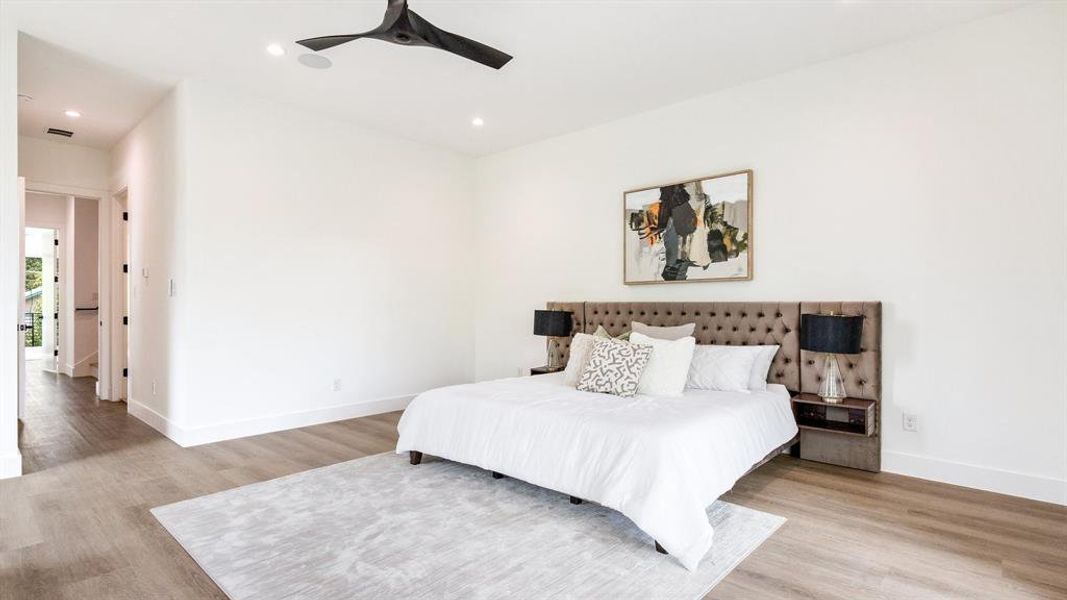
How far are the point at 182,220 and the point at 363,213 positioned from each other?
1.63m

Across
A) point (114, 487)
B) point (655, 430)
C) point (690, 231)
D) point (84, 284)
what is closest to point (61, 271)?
point (84, 284)

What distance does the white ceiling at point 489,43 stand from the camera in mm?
3219

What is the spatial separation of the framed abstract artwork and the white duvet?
3.74 feet

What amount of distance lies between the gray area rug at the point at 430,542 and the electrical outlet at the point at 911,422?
147 centimetres

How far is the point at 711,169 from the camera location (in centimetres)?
453

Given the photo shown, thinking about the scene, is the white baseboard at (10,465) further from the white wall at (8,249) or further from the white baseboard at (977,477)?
the white baseboard at (977,477)

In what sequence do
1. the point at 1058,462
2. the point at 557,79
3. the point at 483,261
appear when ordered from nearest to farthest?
the point at 1058,462 → the point at 557,79 → the point at 483,261

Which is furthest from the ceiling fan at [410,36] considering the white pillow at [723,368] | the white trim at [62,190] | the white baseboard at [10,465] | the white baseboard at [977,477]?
the white trim at [62,190]

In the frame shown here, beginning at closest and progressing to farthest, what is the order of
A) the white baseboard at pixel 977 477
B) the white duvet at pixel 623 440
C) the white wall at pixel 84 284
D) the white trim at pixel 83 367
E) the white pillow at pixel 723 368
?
1. the white duvet at pixel 623 440
2. the white baseboard at pixel 977 477
3. the white pillow at pixel 723 368
4. the white wall at pixel 84 284
5. the white trim at pixel 83 367

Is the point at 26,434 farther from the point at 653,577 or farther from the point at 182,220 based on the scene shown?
the point at 653,577

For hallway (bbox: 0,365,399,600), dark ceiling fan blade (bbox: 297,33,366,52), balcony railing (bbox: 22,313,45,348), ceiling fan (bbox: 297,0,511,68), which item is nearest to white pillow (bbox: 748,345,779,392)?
ceiling fan (bbox: 297,0,511,68)

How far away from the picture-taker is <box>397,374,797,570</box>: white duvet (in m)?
2.40

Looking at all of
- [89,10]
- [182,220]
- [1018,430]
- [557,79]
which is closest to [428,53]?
[557,79]

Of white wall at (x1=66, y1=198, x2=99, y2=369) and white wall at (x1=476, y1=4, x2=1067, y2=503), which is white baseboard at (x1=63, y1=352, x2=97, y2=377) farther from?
white wall at (x1=476, y1=4, x2=1067, y2=503)
